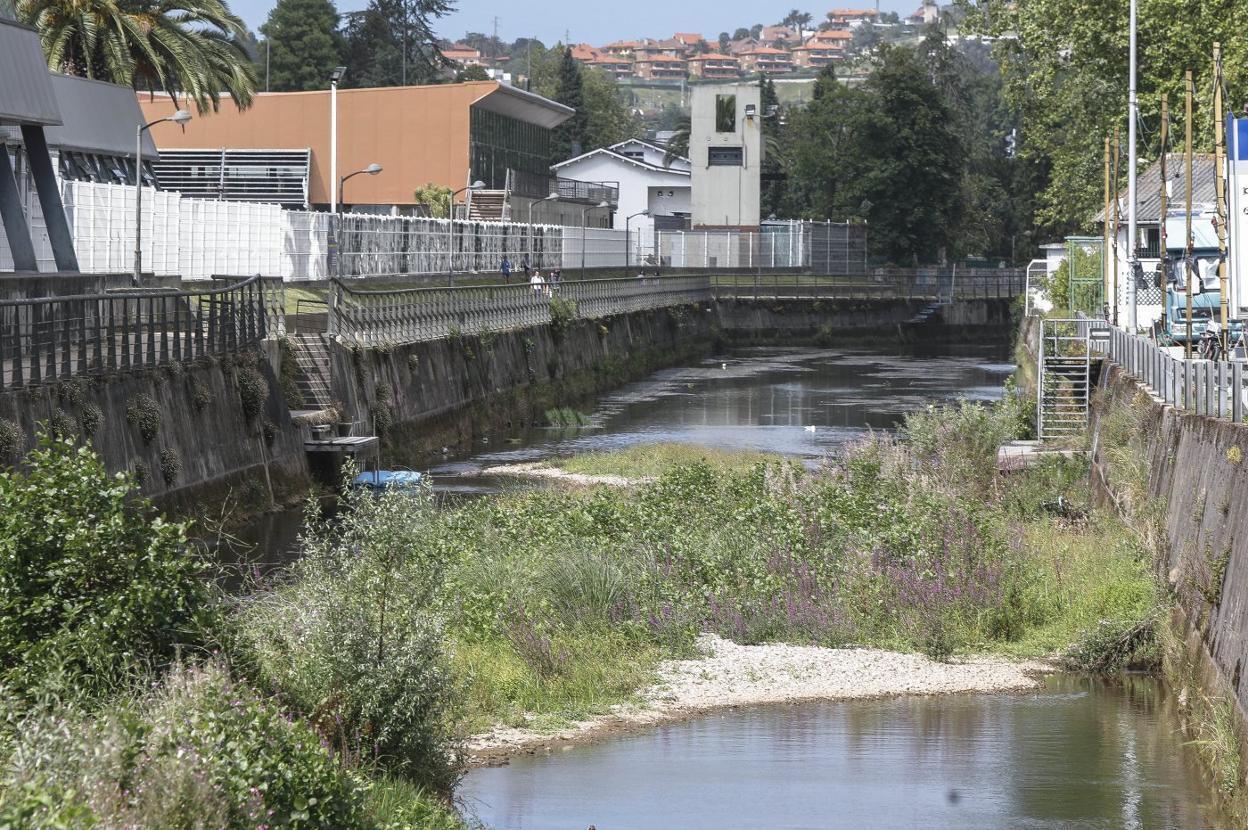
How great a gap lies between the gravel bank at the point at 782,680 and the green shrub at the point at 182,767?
5888 mm

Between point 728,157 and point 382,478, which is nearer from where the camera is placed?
point 382,478

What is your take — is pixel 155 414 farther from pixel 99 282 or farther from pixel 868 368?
pixel 868 368

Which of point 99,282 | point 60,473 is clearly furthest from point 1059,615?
point 99,282

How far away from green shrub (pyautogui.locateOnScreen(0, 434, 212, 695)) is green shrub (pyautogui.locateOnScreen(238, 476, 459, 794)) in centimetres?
71

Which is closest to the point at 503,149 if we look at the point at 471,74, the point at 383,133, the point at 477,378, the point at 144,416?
the point at 383,133

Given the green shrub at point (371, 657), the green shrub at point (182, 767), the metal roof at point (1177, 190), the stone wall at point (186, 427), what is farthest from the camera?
the metal roof at point (1177, 190)

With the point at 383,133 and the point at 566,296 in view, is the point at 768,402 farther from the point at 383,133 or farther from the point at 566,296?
the point at 383,133

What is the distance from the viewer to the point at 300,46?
407 feet

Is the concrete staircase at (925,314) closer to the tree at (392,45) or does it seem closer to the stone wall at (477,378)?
the stone wall at (477,378)

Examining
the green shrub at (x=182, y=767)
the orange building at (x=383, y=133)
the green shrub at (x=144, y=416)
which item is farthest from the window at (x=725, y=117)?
the green shrub at (x=182, y=767)

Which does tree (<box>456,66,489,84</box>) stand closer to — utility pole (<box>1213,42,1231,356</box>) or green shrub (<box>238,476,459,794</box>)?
utility pole (<box>1213,42,1231,356</box>)

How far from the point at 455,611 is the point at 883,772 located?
4.97 metres

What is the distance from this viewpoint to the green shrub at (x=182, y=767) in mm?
8992

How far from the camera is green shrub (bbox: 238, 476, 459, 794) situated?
486 inches
